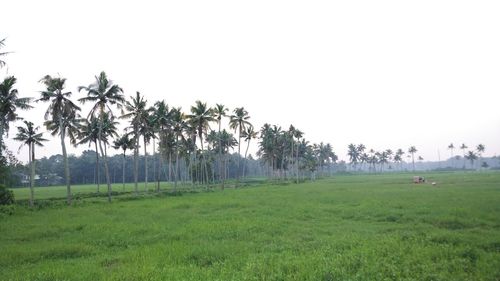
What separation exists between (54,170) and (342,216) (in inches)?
5186

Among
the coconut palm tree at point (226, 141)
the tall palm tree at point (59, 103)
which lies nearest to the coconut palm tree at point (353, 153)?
the coconut palm tree at point (226, 141)

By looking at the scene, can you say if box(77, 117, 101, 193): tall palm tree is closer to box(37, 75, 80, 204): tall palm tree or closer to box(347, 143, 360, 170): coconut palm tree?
box(37, 75, 80, 204): tall palm tree

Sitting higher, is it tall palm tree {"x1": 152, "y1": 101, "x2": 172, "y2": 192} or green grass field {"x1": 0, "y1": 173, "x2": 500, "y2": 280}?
tall palm tree {"x1": 152, "y1": 101, "x2": 172, "y2": 192}

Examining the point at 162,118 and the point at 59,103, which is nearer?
the point at 59,103

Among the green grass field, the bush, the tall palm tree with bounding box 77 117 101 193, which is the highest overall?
the tall palm tree with bounding box 77 117 101 193

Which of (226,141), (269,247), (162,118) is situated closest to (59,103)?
(162,118)

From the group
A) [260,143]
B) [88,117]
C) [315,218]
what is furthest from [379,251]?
[260,143]

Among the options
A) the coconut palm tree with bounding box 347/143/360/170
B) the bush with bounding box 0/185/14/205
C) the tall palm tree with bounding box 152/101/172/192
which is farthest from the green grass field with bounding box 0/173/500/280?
the coconut palm tree with bounding box 347/143/360/170

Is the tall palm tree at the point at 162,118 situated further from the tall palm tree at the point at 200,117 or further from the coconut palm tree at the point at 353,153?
the coconut palm tree at the point at 353,153

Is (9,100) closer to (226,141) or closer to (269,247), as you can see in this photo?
(269,247)

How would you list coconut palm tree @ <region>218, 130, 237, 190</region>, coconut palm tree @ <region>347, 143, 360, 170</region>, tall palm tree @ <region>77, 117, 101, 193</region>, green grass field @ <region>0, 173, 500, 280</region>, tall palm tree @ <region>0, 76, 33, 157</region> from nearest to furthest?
green grass field @ <region>0, 173, 500, 280</region> < tall palm tree @ <region>0, 76, 33, 157</region> < tall palm tree @ <region>77, 117, 101, 193</region> < coconut palm tree @ <region>218, 130, 237, 190</region> < coconut palm tree @ <region>347, 143, 360, 170</region>

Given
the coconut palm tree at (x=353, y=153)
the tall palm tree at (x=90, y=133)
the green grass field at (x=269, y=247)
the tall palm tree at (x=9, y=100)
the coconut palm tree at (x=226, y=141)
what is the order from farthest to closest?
the coconut palm tree at (x=353, y=153)
the coconut palm tree at (x=226, y=141)
the tall palm tree at (x=90, y=133)
the tall palm tree at (x=9, y=100)
the green grass field at (x=269, y=247)

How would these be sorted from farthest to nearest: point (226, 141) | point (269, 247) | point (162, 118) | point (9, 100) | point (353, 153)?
point (353, 153), point (226, 141), point (162, 118), point (9, 100), point (269, 247)

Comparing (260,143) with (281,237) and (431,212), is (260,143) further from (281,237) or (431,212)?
(281,237)
